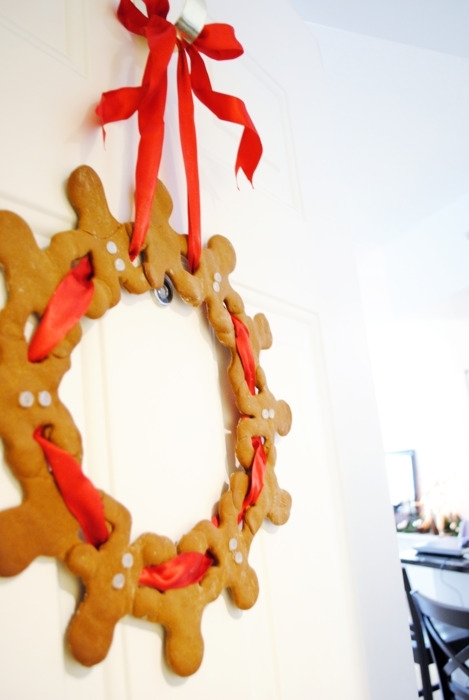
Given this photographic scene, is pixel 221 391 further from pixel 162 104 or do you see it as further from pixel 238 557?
pixel 162 104

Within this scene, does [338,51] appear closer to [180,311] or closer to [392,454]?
[180,311]

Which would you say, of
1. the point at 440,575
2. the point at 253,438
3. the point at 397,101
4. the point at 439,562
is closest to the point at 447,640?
the point at 439,562

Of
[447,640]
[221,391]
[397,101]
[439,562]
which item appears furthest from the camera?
[439,562]

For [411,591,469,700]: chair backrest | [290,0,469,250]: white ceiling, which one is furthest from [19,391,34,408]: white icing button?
[411,591,469,700]: chair backrest

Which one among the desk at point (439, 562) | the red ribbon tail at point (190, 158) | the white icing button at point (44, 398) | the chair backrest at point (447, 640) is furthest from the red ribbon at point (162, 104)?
the desk at point (439, 562)

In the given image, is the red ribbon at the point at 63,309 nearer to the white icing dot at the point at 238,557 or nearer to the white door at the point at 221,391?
the white door at the point at 221,391

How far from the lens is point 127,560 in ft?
1.34

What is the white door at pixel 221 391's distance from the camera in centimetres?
43

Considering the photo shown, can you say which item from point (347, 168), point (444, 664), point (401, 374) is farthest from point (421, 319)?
point (444, 664)

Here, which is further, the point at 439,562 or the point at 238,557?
the point at 439,562

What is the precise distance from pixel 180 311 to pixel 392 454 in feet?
12.7

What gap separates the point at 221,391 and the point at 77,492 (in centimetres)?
24

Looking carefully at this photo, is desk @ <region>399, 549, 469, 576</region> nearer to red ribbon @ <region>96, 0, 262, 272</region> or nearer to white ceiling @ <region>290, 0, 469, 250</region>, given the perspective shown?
white ceiling @ <region>290, 0, 469, 250</region>

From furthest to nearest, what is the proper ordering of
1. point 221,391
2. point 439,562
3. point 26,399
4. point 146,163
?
1. point 439,562
2. point 221,391
3. point 146,163
4. point 26,399
